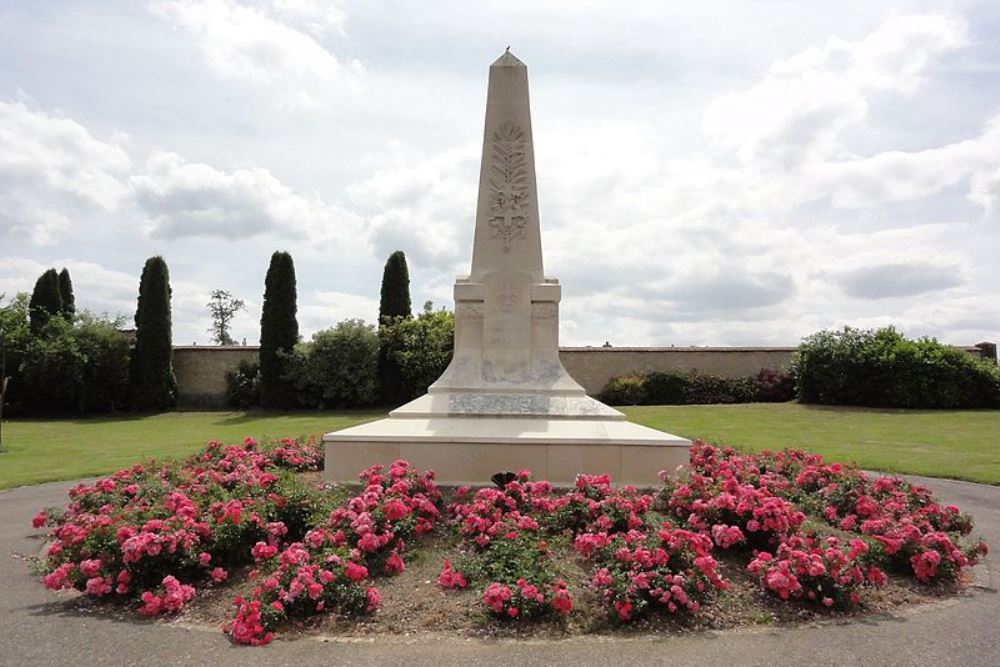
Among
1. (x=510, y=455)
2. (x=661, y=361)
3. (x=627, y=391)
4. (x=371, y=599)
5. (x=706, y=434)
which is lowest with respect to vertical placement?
(x=371, y=599)

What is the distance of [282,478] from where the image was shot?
6410 millimetres

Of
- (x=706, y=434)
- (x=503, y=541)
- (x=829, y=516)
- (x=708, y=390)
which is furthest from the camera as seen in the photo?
(x=708, y=390)

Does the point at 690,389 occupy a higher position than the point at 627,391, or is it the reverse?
the point at 690,389

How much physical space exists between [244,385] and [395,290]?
7275 mm

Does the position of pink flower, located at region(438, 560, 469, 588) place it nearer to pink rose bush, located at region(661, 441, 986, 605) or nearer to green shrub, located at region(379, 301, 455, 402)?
pink rose bush, located at region(661, 441, 986, 605)

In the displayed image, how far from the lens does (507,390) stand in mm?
8711

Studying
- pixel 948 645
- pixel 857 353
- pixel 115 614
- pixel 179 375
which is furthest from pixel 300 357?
pixel 948 645

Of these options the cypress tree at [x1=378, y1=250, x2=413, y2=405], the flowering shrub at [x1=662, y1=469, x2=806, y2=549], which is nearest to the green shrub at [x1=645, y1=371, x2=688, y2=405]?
the cypress tree at [x1=378, y1=250, x2=413, y2=405]

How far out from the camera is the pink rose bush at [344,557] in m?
4.19

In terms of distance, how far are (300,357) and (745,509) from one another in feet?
79.0

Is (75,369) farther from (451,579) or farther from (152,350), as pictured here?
(451,579)

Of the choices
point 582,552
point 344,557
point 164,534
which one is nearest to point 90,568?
point 164,534

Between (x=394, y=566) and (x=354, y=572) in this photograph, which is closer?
(x=354, y=572)

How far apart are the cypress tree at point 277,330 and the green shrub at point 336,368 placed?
0.59 metres
